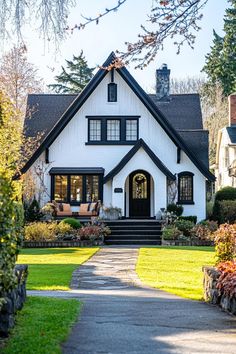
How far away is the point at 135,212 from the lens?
1144 inches

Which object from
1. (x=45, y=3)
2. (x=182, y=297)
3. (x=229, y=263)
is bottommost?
(x=182, y=297)

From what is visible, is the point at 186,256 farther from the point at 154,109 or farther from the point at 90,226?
the point at 154,109

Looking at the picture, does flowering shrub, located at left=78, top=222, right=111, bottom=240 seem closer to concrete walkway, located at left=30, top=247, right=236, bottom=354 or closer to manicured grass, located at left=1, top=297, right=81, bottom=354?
concrete walkway, located at left=30, top=247, right=236, bottom=354

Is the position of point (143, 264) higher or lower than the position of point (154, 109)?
lower

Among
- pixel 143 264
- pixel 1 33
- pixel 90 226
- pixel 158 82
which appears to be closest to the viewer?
pixel 1 33

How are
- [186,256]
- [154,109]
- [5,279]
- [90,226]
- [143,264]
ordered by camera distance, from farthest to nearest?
[154,109]
[90,226]
[186,256]
[143,264]
[5,279]

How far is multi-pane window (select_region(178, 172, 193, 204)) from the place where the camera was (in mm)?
28844

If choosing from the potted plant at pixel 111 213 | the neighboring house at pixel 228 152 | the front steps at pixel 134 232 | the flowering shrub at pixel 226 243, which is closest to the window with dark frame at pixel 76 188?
the potted plant at pixel 111 213

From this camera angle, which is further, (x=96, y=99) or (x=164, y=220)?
(x=96, y=99)

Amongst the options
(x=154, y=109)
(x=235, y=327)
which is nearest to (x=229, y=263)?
(x=235, y=327)

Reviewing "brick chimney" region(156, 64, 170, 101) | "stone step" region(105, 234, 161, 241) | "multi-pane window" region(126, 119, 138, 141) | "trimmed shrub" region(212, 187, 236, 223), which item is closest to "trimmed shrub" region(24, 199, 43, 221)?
"stone step" region(105, 234, 161, 241)

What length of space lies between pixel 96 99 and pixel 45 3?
24255mm

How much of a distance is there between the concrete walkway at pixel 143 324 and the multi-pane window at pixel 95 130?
56.7ft

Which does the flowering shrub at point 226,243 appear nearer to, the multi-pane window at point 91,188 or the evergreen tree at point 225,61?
the multi-pane window at point 91,188
